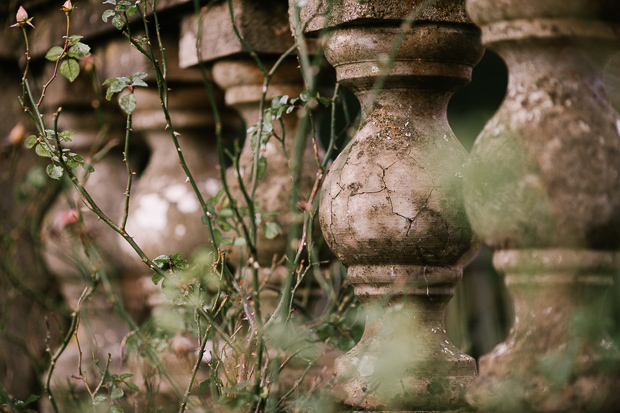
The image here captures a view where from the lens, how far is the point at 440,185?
1.22 m

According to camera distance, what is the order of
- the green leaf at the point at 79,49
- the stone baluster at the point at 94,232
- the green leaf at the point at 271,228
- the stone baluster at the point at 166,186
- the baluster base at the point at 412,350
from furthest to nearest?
the stone baluster at the point at 94,232, the stone baluster at the point at 166,186, the green leaf at the point at 271,228, the green leaf at the point at 79,49, the baluster base at the point at 412,350

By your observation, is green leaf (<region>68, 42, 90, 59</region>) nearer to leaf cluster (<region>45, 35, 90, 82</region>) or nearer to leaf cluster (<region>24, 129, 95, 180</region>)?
leaf cluster (<region>45, 35, 90, 82</region>)

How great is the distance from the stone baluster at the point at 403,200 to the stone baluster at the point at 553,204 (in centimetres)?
29

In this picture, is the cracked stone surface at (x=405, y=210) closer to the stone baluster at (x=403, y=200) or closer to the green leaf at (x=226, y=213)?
the stone baluster at (x=403, y=200)

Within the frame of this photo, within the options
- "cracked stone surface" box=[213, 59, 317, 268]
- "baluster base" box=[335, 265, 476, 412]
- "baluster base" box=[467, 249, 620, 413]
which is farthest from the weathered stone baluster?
"baluster base" box=[467, 249, 620, 413]

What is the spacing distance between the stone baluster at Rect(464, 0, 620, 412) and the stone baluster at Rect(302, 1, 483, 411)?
29cm

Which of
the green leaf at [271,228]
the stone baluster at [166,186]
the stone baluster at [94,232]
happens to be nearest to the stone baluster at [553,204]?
the green leaf at [271,228]

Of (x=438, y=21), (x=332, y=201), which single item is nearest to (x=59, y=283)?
(x=332, y=201)

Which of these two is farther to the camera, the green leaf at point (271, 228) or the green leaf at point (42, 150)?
the green leaf at point (271, 228)

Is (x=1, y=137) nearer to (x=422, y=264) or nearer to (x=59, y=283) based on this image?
(x=59, y=283)

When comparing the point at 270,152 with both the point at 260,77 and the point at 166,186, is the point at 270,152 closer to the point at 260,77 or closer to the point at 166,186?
the point at 260,77

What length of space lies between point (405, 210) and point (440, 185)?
7 cm

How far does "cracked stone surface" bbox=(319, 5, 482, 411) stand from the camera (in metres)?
1.21

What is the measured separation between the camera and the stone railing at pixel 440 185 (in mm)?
855
